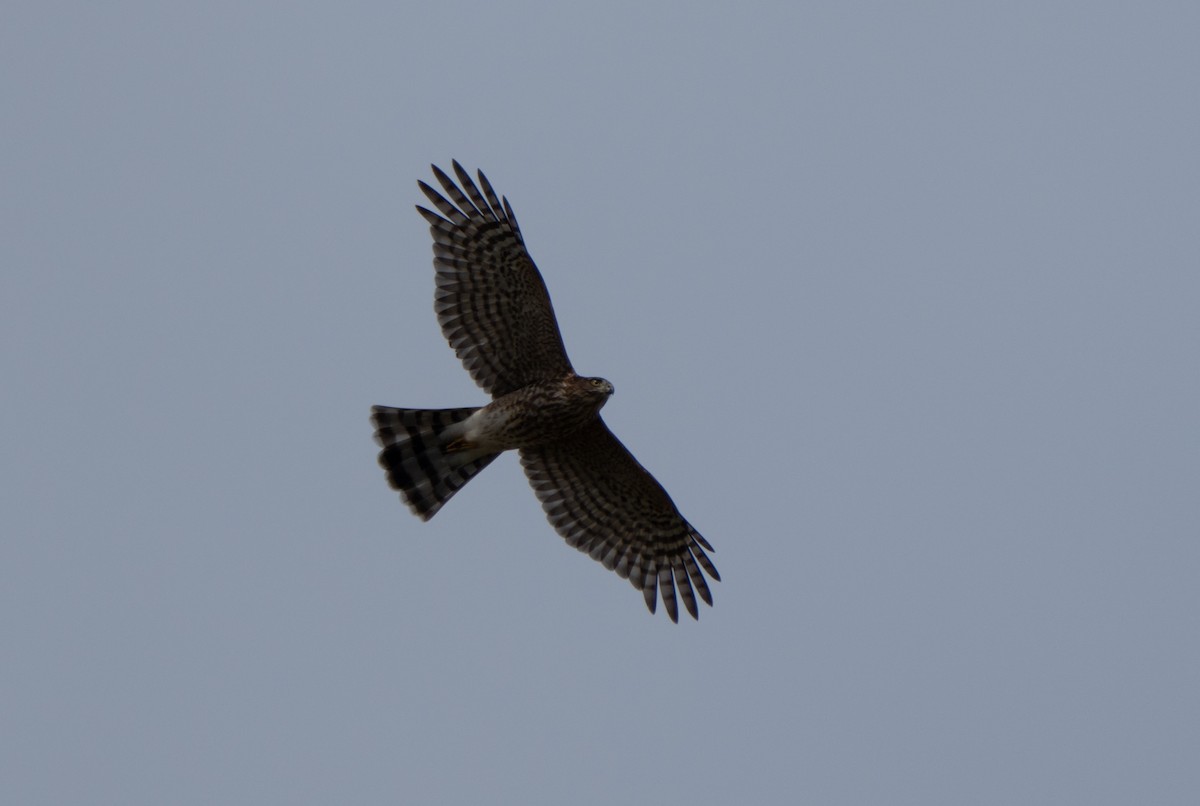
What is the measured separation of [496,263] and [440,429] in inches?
56.1

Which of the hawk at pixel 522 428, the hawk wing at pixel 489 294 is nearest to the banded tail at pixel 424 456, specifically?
the hawk at pixel 522 428

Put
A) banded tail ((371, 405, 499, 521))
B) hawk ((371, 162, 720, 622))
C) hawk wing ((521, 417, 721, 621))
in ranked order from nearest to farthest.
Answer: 1. hawk ((371, 162, 720, 622))
2. banded tail ((371, 405, 499, 521))
3. hawk wing ((521, 417, 721, 621))

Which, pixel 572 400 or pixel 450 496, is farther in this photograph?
pixel 450 496

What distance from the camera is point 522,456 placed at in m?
15.2

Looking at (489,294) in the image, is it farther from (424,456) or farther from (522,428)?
(424,456)

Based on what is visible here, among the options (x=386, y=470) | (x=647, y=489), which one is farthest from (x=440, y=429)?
(x=647, y=489)

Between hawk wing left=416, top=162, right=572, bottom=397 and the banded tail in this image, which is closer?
hawk wing left=416, top=162, right=572, bottom=397

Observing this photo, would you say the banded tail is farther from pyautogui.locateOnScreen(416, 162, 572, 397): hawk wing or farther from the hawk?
pyautogui.locateOnScreen(416, 162, 572, 397): hawk wing

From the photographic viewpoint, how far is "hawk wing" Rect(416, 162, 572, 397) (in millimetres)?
14336

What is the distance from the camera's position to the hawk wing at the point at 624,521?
49.6 ft

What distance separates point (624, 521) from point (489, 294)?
2.32 metres

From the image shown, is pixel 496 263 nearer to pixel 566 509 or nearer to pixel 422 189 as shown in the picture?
pixel 422 189

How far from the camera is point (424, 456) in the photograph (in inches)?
589

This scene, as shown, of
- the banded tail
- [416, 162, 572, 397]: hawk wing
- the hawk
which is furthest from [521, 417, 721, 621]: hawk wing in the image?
[416, 162, 572, 397]: hawk wing
